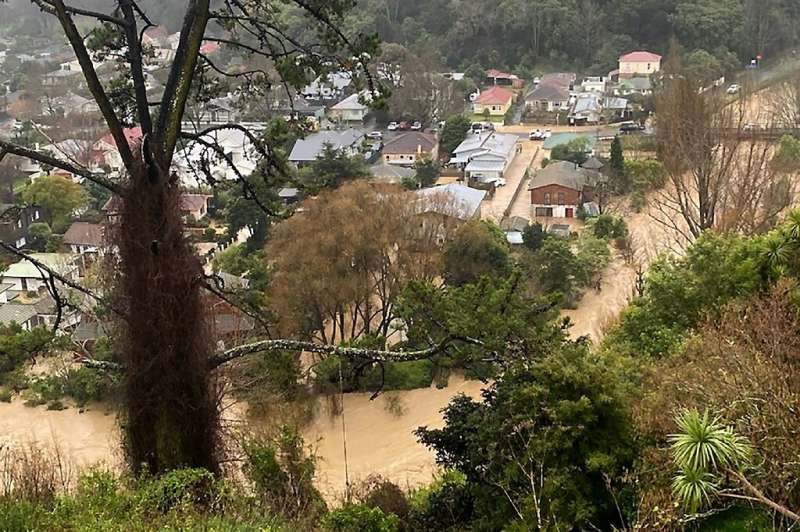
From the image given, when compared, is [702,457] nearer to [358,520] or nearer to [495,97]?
[358,520]

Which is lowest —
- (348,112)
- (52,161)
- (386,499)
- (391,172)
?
(386,499)

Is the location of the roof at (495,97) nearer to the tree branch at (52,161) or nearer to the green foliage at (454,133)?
the green foliage at (454,133)

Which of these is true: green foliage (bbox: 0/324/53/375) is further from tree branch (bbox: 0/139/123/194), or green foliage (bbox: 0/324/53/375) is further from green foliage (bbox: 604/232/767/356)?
green foliage (bbox: 604/232/767/356)

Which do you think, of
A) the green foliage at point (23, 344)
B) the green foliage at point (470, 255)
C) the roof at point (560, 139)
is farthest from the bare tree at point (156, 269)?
the roof at point (560, 139)

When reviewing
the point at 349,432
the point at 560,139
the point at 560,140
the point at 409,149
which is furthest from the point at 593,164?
the point at 349,432

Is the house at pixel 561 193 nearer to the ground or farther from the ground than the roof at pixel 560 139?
nearer to the ground

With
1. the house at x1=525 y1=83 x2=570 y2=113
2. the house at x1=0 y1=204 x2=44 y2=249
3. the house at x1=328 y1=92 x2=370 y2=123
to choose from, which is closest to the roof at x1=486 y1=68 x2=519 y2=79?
the house at x1=525 y1=83 x2=570 y2=113

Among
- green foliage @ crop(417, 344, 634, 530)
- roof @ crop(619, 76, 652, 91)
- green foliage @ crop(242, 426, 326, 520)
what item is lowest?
green foliage @ crop(242, 426, 326, 520)
